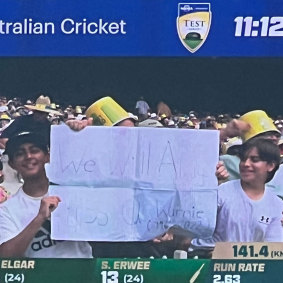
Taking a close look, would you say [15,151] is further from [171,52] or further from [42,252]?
[171,52]

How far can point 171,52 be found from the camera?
4.39m

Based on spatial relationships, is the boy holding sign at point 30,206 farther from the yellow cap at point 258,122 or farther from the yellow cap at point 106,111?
the yellow cap at point 258,122

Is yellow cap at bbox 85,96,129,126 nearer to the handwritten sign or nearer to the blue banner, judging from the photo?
the handwritten sign

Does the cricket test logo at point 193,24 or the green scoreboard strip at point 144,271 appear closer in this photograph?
the cricket test logo at point 193,24

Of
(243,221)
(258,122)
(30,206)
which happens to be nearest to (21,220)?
(30,206)

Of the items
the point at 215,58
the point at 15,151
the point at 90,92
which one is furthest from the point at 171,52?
the point at 15,151

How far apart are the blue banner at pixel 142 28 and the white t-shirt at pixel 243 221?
865 millimetres

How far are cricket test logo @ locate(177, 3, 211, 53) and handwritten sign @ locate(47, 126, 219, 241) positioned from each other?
0.53 meters

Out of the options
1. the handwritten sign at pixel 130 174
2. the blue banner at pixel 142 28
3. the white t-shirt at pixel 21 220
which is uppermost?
the blue banner at pixel 142 28

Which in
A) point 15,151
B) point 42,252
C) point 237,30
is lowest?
point 42,252

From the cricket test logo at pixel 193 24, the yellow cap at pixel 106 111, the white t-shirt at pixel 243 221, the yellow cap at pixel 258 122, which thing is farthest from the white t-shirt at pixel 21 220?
the cricket test logo at pixel 193 24

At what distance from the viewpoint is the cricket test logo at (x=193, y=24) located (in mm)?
4363

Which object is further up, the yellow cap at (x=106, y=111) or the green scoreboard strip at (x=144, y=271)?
the yellow cap at (x=106, y=111)

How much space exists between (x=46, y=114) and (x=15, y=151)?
300 mm
